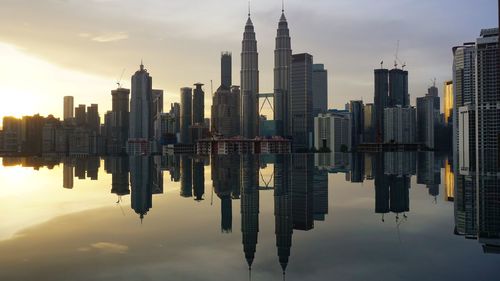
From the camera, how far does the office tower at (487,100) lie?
13625cm

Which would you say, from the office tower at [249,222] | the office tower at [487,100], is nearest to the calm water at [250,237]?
the office tower at [249,222]

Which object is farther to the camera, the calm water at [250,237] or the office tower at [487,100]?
the office tower at [487,100]

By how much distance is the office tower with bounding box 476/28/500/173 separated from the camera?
13625 cm

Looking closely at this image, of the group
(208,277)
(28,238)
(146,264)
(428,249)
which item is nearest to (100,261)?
(146,264)

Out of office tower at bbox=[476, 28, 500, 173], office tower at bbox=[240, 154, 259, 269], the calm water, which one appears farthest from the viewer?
office tower at bbox=[476, 28, 500, 173]

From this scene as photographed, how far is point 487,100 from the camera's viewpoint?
6024 inches

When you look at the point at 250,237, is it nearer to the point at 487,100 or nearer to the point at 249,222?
the point at 249,222

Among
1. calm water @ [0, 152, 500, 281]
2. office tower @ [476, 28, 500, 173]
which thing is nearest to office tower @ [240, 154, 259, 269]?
calm water @ [0, 152, 500, 281]

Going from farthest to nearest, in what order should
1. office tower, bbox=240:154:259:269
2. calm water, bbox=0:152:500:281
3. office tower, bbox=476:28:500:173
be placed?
office tower, bbox=476:28:500:173 < office tower, bbox=240:154:259:269 < calm water, bbox=0:152:500:281

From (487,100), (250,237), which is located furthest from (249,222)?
(487,100)

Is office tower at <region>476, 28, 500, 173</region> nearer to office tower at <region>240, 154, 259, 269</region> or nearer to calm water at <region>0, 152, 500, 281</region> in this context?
calm water at <region>0, 152, 500, 281</region>

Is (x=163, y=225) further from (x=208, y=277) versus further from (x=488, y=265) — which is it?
(x=488, y=265)

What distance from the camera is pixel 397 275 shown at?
64.1 ft

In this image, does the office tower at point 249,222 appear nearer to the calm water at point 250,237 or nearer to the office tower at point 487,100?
the calm water at point 250,237
